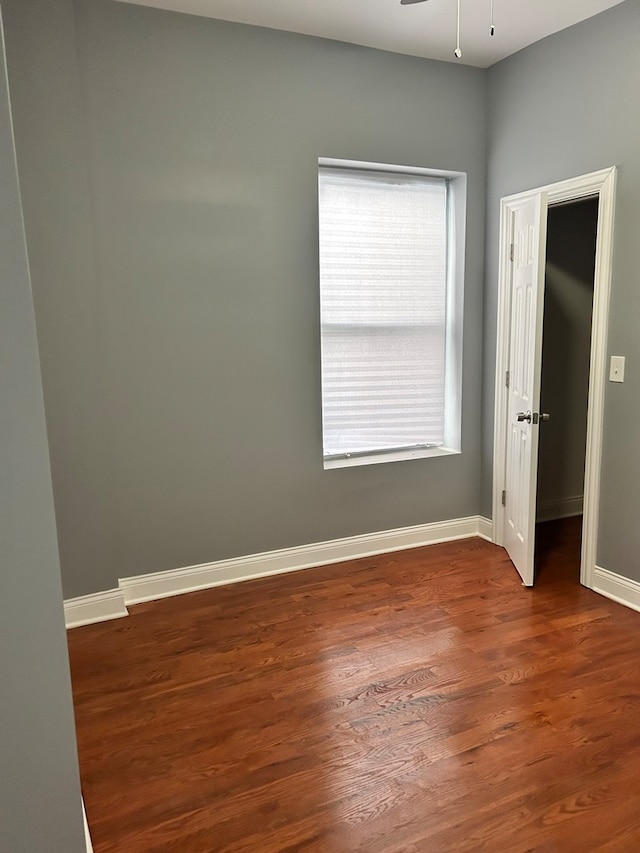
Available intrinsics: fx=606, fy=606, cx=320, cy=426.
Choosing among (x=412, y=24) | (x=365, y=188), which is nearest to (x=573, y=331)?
(x=365, y=188)

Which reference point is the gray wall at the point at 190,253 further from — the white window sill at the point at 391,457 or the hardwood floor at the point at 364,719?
the hardwood floor at the point at 364,719

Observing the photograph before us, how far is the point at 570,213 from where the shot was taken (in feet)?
13.6

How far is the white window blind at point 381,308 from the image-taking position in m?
3.62

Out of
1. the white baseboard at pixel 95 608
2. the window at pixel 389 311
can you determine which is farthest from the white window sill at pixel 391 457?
the white baseboard at pixel 95 608

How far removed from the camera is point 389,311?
380cm

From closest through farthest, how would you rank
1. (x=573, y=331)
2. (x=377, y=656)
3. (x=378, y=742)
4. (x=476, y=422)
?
(x=378, y=742)
(x=377, y=656)
(x=476, y=422)
(x=573, y=331)

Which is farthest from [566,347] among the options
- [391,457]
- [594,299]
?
[391,457]

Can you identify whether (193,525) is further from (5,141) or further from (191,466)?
(5,141)

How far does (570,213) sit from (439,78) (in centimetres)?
130

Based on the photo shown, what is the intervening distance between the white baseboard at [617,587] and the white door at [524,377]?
340 mm

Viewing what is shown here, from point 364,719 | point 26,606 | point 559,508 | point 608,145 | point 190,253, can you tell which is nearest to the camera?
point 26,606

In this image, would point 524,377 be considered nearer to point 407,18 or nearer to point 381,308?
point 381,308

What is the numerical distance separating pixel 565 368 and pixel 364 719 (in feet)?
9.99

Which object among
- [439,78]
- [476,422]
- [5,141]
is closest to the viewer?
[5,141]
